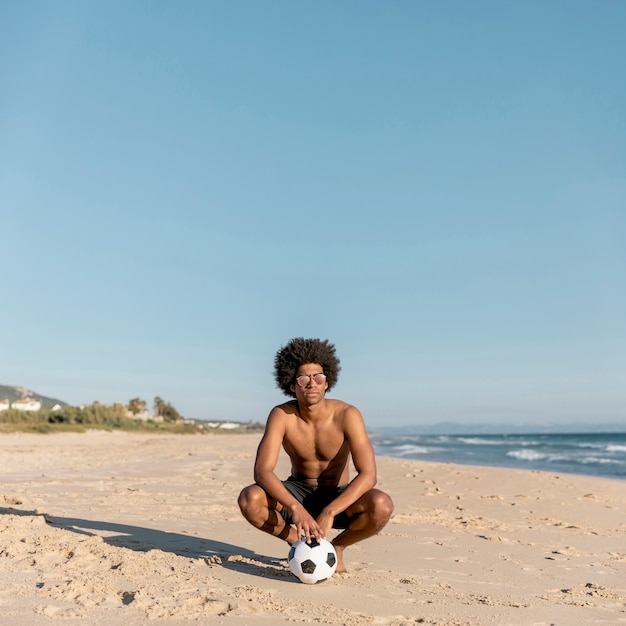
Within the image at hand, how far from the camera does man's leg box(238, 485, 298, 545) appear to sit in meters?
4.62

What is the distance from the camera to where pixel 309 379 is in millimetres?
4816

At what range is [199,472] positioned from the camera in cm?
1306

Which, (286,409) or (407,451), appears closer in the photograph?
(286,409)

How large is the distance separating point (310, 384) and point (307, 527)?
102cm

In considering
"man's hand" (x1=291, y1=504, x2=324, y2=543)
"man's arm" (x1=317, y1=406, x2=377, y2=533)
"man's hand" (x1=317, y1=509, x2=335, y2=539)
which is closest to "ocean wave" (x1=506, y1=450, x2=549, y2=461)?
"man's arm" (x1=317, y1=406, x2=377, y2=533)

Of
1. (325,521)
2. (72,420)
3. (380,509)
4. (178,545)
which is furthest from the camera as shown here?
(72,420)

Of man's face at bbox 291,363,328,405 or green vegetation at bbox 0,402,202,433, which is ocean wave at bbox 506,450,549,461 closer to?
green vegetation at bbox 0,402,202,433

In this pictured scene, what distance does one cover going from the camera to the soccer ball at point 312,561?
13.9ft

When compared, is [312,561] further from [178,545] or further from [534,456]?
[534,456]

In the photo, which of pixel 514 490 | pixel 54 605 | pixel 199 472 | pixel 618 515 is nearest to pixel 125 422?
pixel 199 472

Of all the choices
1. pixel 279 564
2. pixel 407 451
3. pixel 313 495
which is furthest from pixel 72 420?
pixel 313 495

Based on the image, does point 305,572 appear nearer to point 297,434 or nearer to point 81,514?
point 297,434

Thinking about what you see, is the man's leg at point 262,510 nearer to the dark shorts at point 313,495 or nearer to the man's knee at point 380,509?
the dark shorts at point 313,495

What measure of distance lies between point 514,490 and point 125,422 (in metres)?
36.5
